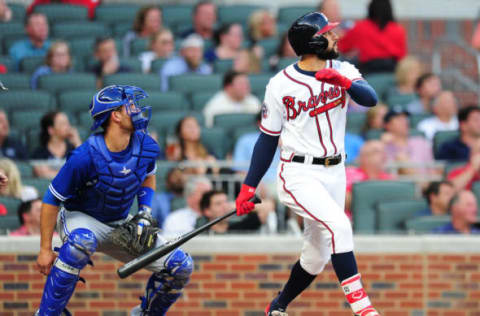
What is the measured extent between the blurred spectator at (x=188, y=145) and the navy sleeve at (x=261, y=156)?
121 inches

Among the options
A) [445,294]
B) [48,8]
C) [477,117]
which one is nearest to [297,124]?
[445,294]

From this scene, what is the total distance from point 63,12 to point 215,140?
371cm

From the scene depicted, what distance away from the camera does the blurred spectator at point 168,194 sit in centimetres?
867

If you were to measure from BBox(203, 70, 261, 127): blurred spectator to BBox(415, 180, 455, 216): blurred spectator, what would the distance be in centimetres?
239

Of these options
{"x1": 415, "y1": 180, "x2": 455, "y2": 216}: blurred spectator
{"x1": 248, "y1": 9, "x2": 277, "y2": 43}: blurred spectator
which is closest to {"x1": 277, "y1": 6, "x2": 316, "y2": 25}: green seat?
{"x1": 248, "y1": 9, "x2": 277, "y2": 43}: blurred spectator

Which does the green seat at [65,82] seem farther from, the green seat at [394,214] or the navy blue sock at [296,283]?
the navy blue sock at [296,283]

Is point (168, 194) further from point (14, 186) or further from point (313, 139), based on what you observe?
point (313, 139)

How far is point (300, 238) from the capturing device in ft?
25.4

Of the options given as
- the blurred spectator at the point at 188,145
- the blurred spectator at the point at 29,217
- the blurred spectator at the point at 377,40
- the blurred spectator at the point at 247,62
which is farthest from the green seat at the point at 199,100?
the blurred spectator at the point at 29,217

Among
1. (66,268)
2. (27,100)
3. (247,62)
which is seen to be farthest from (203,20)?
(66,268)

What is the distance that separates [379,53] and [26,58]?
4.08 meters

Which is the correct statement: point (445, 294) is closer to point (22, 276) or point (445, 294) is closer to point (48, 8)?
point (22, 276)

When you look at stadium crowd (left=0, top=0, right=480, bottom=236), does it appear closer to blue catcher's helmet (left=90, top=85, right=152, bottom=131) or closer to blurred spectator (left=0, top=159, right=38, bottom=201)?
blurred spectator (left=0, top=159, right=38, bottom=201)

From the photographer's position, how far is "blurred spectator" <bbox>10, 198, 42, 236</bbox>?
7.82 metres
